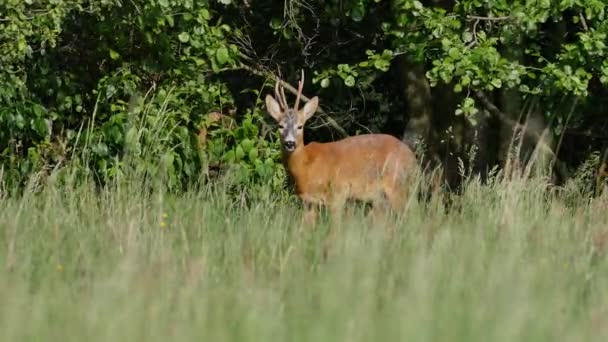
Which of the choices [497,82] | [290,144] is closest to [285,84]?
[290,144]

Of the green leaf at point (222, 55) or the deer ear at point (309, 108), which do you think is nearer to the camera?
the green leaf at point (222, 55)

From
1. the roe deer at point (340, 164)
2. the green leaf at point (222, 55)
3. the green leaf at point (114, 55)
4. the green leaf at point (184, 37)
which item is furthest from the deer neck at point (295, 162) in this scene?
the green leaf at point (114, 55)

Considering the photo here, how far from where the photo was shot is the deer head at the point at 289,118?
9.69 m

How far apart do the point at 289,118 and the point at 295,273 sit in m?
4.08

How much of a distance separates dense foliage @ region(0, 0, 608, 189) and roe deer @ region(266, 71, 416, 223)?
0.83 feet

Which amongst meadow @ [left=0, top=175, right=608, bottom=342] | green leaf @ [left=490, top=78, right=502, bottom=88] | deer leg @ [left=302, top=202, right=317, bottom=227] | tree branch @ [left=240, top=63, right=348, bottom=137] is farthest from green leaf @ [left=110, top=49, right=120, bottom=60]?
green leaf @ [left=490, top=78, right=502, bottom=88]

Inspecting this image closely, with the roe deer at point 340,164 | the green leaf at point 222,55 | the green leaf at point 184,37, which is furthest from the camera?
the roe deer at point 340,164

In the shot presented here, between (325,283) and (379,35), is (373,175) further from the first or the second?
(325,283)

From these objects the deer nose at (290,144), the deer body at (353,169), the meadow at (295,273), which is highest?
the meadow at (295,273)

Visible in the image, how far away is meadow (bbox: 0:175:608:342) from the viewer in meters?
4.66

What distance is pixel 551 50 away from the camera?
10297 millimetres

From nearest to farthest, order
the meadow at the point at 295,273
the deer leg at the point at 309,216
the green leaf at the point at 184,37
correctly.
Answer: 1. the meadow at the point at 295,273
2. the deer leg at the point at 309,216
3. the green leaf at the point at 184,37

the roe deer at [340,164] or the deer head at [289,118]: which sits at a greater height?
the deer head at [289,118]

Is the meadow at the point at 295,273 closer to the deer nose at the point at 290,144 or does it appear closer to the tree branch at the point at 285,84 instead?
the deer nose at the point at 290,144
